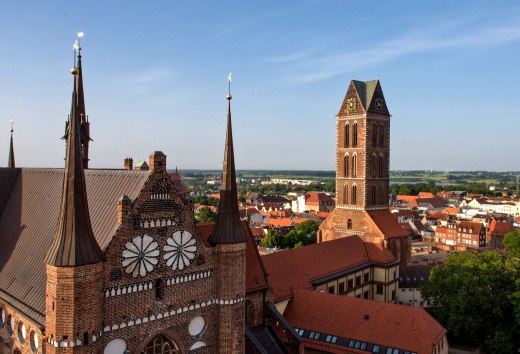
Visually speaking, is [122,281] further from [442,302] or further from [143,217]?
[442,302]

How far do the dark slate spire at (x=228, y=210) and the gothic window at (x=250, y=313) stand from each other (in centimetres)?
895

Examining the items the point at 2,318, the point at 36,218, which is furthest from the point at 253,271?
the point at 2,318

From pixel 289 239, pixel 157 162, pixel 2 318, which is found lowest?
pixel 289 239

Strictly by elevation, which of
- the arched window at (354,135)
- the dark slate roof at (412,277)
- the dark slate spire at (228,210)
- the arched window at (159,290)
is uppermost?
the arched window at (354,135)

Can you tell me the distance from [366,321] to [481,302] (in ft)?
48.6

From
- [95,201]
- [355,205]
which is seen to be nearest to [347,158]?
[355,205]

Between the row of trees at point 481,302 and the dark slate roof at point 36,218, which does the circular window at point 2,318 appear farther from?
the row of trees at point 481,302

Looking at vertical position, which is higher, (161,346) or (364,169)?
(364,169)

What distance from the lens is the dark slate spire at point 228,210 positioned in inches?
1035

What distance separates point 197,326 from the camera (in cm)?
2511

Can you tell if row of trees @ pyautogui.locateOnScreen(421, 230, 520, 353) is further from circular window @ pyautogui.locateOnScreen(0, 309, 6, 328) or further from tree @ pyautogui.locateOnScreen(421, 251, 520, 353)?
circular window @ pyautogui.locateOnScreen(0, 309, 6, 328)

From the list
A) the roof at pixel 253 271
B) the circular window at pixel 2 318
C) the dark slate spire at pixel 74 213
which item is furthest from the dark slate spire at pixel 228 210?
the circular window at pixel 2 318

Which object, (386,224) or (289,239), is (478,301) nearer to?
(386,224)

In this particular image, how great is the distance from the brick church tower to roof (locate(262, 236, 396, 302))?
3.36m
